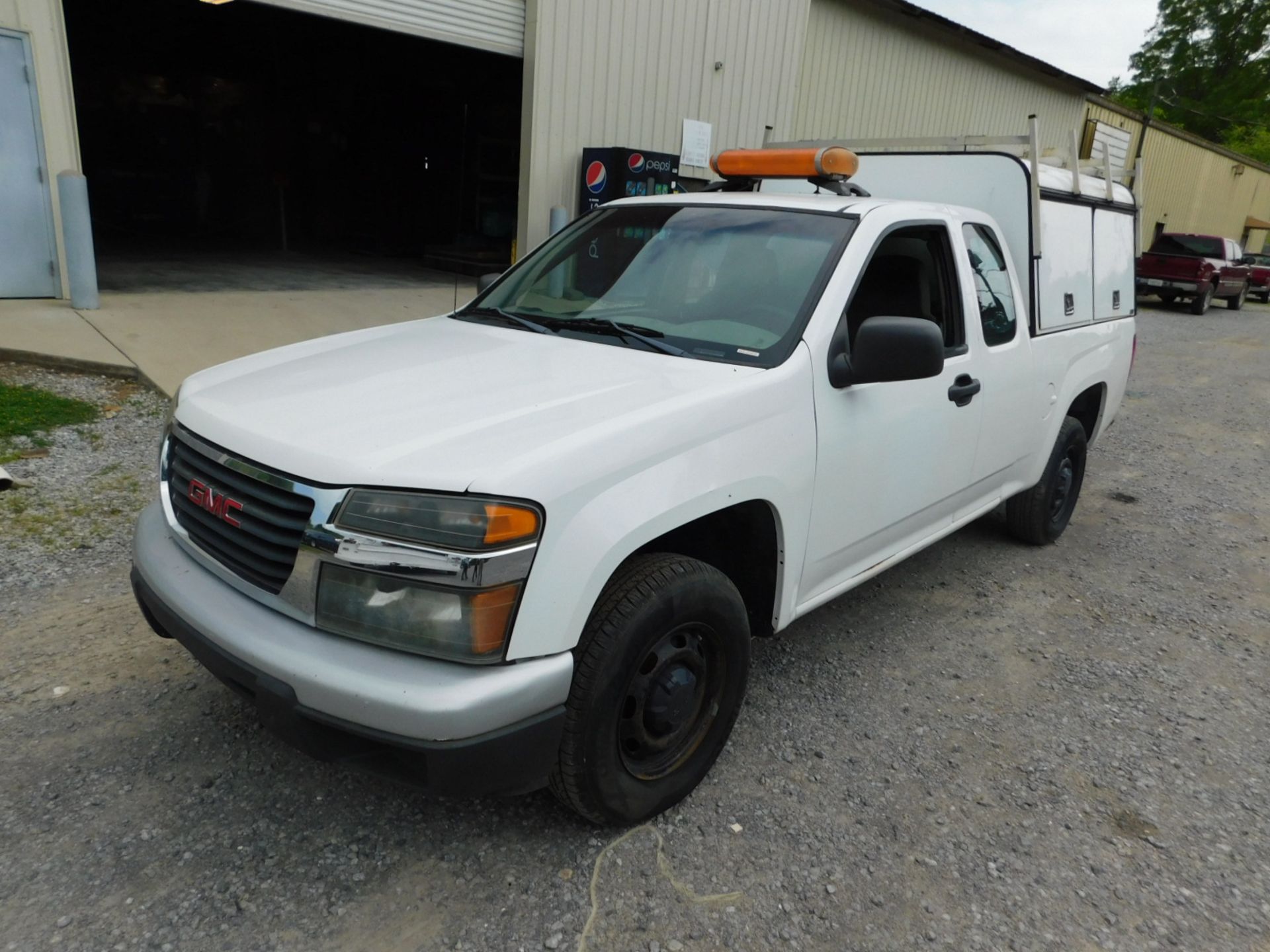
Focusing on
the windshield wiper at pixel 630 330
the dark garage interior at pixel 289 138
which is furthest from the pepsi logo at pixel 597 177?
the windshield wiper at pixel 630 330

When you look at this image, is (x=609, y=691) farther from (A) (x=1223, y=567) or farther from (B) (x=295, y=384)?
(A) (x=1223, y=567)

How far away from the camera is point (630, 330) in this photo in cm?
316

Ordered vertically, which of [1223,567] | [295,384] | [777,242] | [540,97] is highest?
[540,97]

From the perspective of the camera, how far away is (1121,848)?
2.72 metres

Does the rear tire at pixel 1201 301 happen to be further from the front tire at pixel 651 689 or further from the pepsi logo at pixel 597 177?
the front tire at pixel 651 689

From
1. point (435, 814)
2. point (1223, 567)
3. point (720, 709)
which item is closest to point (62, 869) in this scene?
point (435, 814)

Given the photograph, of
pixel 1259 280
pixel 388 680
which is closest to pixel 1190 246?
pixel 1259 280

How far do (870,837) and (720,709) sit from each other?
57 centimetres

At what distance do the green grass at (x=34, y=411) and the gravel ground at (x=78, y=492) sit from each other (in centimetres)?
8

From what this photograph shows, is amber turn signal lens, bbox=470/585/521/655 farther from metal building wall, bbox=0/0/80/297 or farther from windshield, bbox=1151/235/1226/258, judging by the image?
windshield, bbox=1151/235/1226/258

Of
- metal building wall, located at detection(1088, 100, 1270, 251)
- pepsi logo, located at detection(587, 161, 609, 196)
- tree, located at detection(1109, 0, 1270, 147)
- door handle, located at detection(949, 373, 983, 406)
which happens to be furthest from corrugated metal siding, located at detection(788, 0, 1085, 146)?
tree, located at detection(1109, 0, 1270, 147)

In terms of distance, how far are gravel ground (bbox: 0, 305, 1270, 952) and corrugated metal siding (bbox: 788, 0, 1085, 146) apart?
1195 centimetres

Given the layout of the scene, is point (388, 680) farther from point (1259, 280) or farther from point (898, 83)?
point (1259, 280)

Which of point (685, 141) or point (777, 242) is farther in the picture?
point (685, 141)
